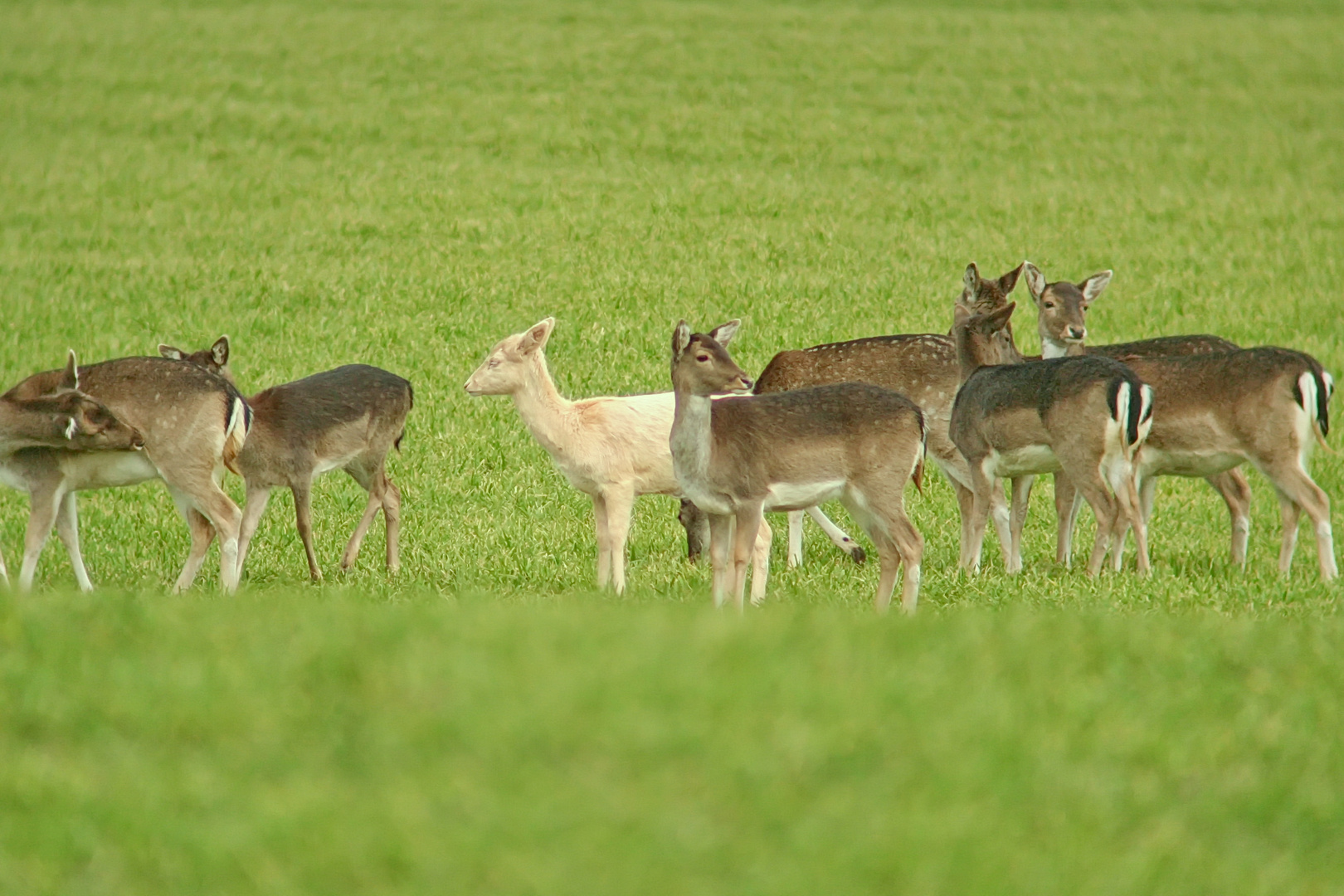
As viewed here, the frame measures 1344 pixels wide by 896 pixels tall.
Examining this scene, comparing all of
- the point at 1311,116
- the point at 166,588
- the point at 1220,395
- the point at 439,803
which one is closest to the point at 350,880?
the point at 439,803

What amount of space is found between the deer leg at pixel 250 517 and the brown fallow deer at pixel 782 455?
11.3 ft

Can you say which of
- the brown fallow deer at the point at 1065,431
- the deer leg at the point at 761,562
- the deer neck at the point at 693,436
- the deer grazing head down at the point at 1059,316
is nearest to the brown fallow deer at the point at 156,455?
the deer neck at the point at 693,436

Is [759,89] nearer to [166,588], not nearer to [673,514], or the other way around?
[673,514]

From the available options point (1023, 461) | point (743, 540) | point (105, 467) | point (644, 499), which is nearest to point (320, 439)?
point (105, 467)

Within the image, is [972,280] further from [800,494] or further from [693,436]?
[693,436]

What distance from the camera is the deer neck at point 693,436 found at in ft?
31.6

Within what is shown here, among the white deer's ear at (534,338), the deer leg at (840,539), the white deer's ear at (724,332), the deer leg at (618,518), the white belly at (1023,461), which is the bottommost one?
the deer leg at (840,539)

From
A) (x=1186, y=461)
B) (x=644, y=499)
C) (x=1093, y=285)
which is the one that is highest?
(x=1093, y=285)

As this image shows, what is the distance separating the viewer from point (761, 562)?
35.8 ft

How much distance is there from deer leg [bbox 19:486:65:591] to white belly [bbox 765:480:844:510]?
5024 mm

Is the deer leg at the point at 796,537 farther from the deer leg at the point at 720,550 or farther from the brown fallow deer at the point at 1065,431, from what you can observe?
the deer leg at the point at 720,550

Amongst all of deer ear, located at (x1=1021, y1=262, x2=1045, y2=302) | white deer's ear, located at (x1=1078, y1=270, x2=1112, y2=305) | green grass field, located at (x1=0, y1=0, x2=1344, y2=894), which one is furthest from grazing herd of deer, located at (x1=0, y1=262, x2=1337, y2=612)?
white deer's ear, located at (x1=1078, y1=270, x2=1112, y2=305)

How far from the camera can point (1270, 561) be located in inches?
510

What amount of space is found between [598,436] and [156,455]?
10.1 ft
